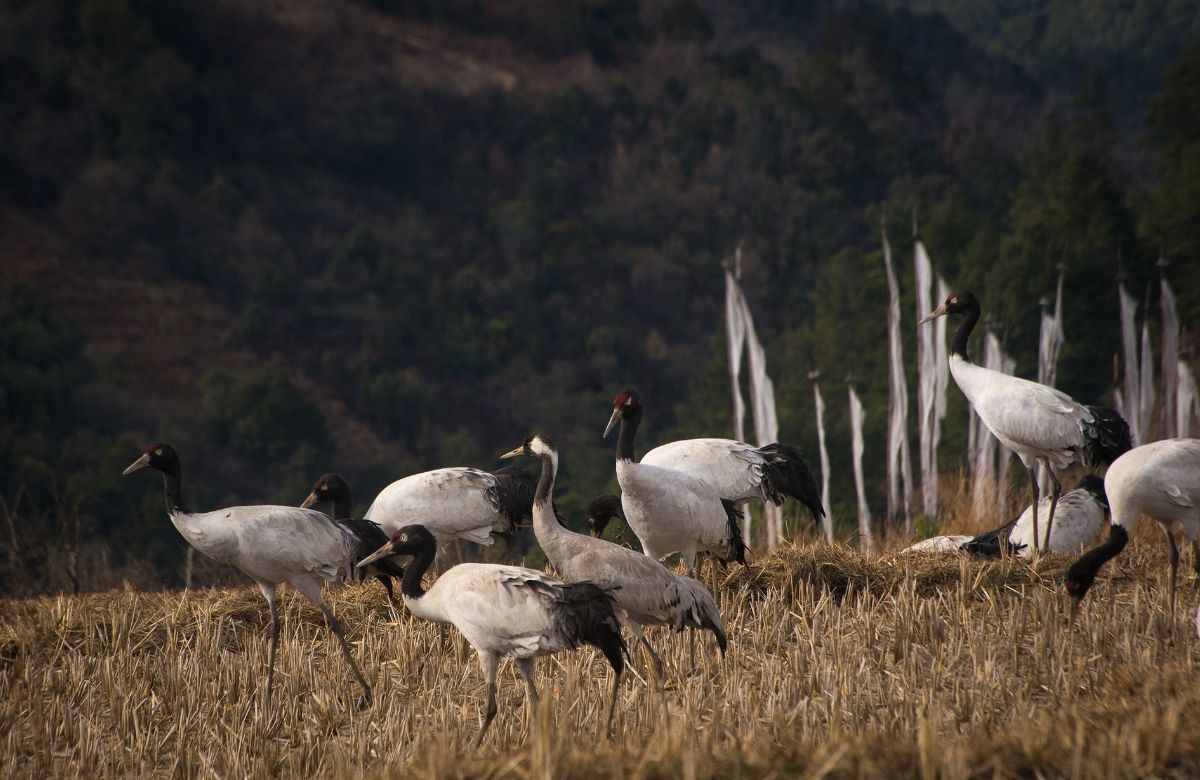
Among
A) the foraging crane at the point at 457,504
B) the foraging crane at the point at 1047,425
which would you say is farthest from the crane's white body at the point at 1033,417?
the foraging crane at the point at 457,504

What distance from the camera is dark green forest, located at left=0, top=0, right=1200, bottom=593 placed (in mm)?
33188

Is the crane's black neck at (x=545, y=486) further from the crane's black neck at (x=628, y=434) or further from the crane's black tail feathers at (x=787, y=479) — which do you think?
the crane's black tail feathers at (x=787, y=479)

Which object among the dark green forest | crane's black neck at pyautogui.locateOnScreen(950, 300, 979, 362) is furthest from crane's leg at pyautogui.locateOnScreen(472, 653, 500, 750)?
the dark green forest

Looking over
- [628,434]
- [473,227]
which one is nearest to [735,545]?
[628,434]

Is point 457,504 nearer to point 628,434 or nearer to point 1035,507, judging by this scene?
point 628,434

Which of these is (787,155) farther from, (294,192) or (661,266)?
(294,192)

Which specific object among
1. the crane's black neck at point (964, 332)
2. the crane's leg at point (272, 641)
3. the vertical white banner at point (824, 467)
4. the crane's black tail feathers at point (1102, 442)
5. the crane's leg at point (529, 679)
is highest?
the crane's black neck at point (964, 332)

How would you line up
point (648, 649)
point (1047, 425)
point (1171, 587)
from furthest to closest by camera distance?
1. point (1047, 425)
2. point (1171, 587)
3. point (648, 649)

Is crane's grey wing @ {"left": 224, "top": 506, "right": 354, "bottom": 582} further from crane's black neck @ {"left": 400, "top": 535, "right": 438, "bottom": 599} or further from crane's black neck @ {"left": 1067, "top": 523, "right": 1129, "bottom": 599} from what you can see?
crane's black neck @ {"left": 1067, "top": 523, "right": 1129, "bottom": 599}

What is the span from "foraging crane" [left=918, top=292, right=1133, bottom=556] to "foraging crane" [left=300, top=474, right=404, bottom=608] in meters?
3.89

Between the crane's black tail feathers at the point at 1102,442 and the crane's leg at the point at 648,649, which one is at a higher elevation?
the crane's black tail feathers at the point at 1102,442

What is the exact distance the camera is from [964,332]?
998 centimetres

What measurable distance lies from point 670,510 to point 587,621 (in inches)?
84.2

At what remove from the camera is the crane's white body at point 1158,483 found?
8047 millimetres
